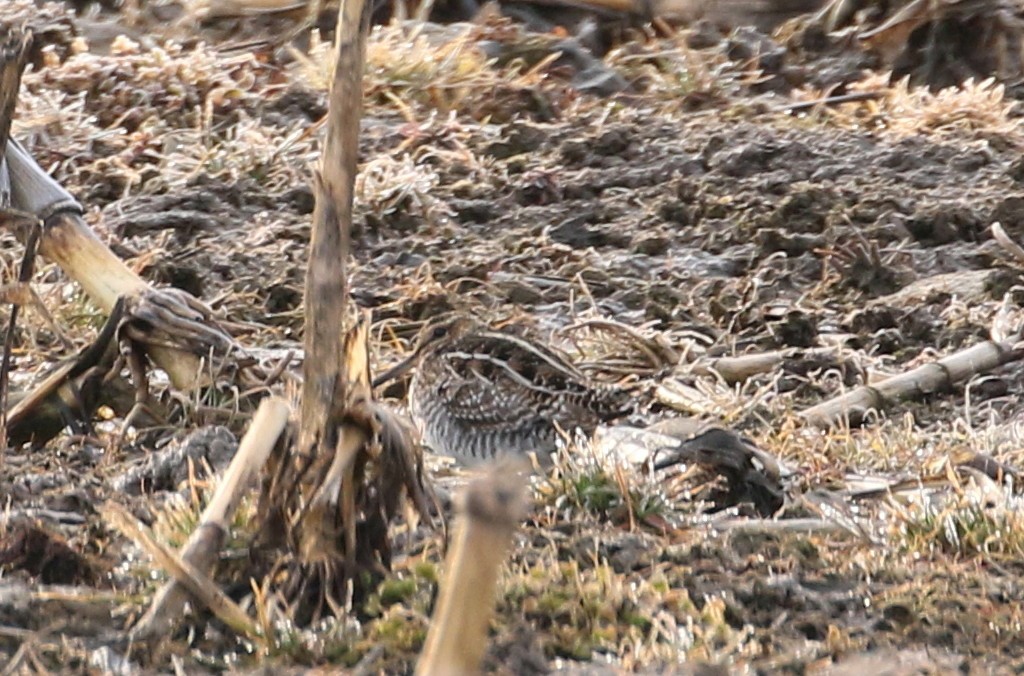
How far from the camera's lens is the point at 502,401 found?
19.9ft

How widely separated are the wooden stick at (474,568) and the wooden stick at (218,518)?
1997mm

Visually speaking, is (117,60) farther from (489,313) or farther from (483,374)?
(483,374)

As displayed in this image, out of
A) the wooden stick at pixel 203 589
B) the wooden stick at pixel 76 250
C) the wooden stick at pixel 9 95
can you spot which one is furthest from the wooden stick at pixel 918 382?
the wooden stick at pixel 203 589

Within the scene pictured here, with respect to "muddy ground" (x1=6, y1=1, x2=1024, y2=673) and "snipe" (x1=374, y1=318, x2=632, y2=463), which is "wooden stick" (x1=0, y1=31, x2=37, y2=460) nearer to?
"muddy ground" (x1=6, y1=1, x2=1024, y2=673)

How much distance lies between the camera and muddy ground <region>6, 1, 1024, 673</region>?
404 centimetres

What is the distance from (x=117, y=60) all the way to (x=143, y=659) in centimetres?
822

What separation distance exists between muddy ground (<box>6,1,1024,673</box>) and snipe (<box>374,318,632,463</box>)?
0.67ft

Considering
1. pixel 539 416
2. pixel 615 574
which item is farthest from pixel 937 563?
pixel 539 416

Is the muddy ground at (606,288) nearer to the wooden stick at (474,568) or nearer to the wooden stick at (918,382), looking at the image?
the wooden stick at (918,382)

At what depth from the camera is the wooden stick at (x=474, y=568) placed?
1.81 meters

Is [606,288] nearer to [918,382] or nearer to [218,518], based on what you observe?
[918,382]

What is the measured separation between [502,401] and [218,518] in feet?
7.36

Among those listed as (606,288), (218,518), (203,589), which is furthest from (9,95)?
(606,288)

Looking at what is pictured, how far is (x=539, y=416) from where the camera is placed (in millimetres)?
6035
